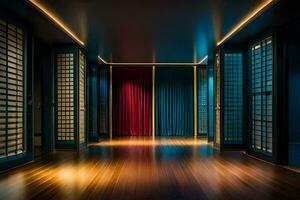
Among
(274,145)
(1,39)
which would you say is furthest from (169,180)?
(1,39)

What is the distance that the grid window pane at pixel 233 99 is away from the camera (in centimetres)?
834

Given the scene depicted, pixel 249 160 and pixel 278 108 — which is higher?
pixel 278 108

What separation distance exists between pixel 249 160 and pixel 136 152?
7.91 ft

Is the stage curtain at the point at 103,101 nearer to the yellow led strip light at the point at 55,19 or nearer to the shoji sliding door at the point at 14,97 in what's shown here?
the yellow led strip light at the point at 55,19

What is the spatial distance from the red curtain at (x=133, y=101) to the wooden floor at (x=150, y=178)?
5.45 metres

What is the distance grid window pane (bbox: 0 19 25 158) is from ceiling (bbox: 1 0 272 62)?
75 cm

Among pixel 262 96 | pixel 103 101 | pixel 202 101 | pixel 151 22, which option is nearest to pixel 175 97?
pixel 202 101

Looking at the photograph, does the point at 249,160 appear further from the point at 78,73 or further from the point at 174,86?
the point at 174,86

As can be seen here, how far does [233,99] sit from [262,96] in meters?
1.57

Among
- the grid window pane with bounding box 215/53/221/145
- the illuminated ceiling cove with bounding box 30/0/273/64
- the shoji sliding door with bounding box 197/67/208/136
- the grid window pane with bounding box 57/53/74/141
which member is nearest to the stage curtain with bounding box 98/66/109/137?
the illuminated ceiling cove with bounding box 30/0/273/64

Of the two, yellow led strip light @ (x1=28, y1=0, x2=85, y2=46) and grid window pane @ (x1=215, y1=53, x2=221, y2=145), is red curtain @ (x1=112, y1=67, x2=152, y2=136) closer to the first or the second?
grid window pane @ (x1=215, y1=53, x2=221, y2=145)

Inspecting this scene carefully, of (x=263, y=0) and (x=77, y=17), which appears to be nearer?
(x=263, y=0)

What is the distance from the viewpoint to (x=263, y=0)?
5.09m

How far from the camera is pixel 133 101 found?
12.7 m
